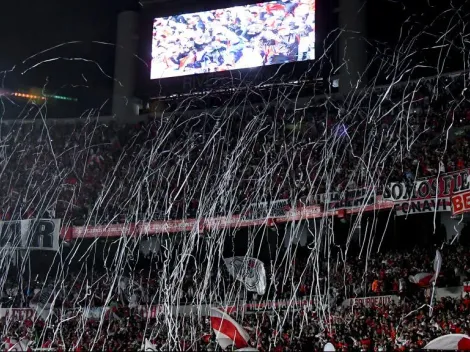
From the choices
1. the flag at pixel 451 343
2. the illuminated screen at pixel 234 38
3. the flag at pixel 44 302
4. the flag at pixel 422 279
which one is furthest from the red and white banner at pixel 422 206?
the flag at pixel 44 302

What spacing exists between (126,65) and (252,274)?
12.6 metres

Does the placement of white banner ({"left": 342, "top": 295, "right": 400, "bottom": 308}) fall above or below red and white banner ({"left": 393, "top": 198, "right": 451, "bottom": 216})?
below

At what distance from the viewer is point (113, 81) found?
97.8 feet

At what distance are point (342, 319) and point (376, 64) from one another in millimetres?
12385

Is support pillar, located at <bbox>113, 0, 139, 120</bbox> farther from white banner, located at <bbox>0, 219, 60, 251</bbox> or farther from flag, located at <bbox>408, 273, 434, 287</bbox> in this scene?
flag, located at <bbox>408, 273, 434, 287</bbox>

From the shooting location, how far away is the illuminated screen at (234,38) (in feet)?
80.6

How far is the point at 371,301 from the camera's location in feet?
53.7

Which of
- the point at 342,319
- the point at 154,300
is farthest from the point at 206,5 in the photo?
the point at 342,319

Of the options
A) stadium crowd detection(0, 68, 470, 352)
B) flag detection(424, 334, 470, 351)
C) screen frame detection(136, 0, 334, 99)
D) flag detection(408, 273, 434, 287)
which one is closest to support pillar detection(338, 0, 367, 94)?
screen frame detection(136, 0, 334, 99)

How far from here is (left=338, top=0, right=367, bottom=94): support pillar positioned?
24.2m

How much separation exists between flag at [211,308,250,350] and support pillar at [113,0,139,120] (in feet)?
51.2

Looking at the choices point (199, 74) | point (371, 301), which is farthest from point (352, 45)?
point (371, 301)

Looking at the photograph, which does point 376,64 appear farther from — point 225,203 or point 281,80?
point 225,203

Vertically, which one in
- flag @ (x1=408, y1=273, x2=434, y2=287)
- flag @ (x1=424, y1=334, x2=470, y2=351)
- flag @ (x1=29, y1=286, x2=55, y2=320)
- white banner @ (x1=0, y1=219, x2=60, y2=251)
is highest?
white banner @ (x1=0, y1=219, x2=60, y2=251)
